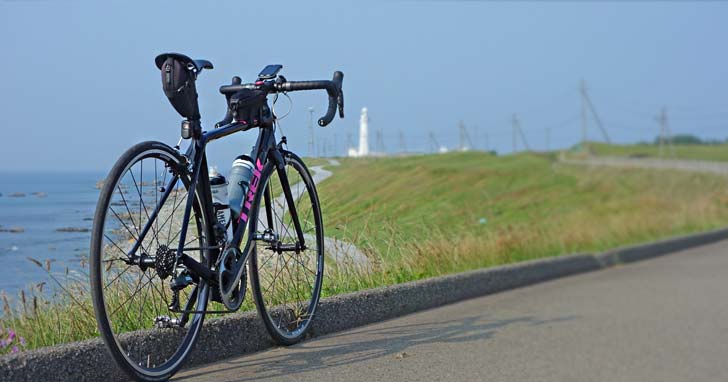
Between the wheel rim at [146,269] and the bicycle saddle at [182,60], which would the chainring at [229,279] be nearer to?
the wheel rim at [146,269]

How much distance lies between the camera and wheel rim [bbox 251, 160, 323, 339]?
17.6 feet

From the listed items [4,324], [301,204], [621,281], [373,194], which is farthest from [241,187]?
[621,281]

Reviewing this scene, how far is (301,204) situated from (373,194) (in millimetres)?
3507

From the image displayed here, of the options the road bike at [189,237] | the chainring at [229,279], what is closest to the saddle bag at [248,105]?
the road bike at [189,237]

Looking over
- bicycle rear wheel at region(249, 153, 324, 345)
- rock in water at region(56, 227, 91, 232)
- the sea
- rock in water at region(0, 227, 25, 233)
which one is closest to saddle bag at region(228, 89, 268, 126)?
bicycle rear wheel at region(249, 153, 324, 345)

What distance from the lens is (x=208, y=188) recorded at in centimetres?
450

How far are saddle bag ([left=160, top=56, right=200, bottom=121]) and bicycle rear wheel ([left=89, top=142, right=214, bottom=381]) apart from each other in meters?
0.22

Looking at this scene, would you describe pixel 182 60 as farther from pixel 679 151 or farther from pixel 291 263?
pixel 679 151

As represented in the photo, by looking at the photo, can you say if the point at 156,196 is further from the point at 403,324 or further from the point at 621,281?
the point at 621,281

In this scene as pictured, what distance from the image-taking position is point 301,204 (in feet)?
18.5

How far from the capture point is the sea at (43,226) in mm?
5246

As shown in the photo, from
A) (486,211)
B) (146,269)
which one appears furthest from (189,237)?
(486,211)

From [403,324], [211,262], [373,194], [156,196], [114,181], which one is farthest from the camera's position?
[373,194]

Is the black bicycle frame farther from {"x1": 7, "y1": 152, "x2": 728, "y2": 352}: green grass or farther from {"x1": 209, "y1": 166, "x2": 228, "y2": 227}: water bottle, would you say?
{"x1": 7, "y1": 152, "x2": 728, "y2": 352}: green grass
